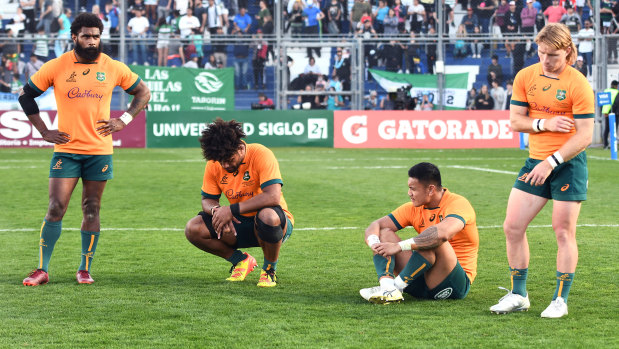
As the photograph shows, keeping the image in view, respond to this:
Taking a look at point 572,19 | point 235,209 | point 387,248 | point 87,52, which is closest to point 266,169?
point 235,209

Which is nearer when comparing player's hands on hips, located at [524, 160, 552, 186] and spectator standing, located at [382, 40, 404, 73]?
player's hands on hips, located at [524, 160, 552, 186]

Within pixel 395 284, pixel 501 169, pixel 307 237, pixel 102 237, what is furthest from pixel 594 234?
pixel 501 169

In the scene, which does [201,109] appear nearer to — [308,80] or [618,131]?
[308,80]

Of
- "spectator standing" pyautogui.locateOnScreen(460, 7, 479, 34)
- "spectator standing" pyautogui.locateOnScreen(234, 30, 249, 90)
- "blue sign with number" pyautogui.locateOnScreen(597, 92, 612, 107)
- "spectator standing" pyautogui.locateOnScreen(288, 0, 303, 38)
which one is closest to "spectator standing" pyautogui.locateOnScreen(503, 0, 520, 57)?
"spectator standing" pyautogui.locateOnScreen(460, 7, 479, 34)

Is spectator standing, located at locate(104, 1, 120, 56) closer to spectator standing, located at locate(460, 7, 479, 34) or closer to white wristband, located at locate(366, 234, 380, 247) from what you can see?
spectator standing, located at locate(460, 7, 479, 34)

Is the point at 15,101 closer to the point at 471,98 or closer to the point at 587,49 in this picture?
the point at 471,98

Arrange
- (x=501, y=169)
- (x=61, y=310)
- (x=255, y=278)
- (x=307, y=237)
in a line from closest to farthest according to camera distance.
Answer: (x=61, y=310) < (x=255, y=278) < (x=307, y=237) < (x=501, y=169)

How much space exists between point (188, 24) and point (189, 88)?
2.26 m

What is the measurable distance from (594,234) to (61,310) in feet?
20.7

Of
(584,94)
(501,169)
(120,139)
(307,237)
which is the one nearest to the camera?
(584,94)

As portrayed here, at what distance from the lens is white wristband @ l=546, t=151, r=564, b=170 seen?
5.63 meters

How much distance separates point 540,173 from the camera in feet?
18.5

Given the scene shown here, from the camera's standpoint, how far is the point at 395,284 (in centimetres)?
630

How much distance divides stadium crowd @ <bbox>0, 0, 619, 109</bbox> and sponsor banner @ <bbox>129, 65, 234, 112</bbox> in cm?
57
